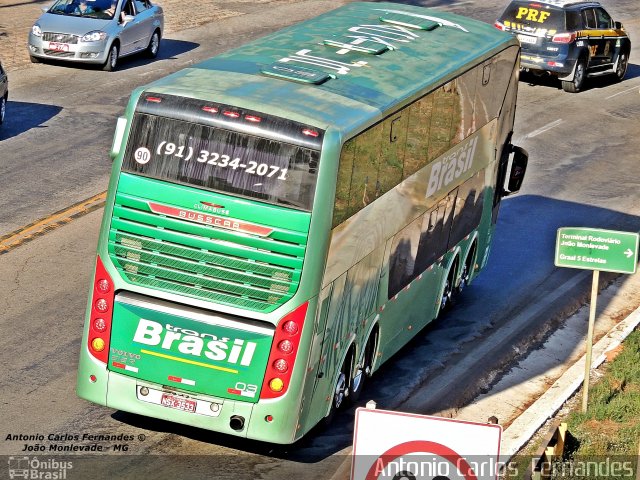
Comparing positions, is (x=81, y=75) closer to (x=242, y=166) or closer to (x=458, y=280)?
(x=458, y=280)

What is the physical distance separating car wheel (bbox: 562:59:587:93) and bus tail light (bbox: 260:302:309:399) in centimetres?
2073

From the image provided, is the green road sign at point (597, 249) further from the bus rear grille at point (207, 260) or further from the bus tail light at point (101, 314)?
the bus tail light at point (101, 314)

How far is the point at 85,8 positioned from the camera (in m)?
31.7

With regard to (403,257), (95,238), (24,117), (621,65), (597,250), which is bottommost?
(621,65)

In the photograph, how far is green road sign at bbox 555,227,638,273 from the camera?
15.5 m

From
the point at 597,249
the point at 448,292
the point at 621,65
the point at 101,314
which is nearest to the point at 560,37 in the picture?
the point at 621,65

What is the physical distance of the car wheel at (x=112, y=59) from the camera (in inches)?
1244

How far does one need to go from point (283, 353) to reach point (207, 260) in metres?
1.12

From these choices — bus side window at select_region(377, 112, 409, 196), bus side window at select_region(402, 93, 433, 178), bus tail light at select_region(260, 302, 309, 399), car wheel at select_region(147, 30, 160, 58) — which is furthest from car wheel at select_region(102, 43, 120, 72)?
bus tail light at select_region(260, 302, 309, 399)

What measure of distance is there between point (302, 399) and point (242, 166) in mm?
2281

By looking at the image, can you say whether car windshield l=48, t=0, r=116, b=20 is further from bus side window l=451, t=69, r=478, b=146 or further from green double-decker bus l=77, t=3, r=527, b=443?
green double-decker bus l=77, t=3, r=527, b=443

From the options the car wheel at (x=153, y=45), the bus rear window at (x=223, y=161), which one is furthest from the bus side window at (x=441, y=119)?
the car wheel at (x=153, y=45)

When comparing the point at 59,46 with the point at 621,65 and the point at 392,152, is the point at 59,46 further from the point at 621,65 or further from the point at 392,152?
the point at 392,152

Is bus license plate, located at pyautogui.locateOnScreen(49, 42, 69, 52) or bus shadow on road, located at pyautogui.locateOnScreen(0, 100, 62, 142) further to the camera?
bus license plate, located at pyautogui.locateOnScreen(49, 42, 69, 52)
